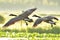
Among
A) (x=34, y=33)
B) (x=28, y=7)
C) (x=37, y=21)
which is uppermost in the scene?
(x=28, y=7)

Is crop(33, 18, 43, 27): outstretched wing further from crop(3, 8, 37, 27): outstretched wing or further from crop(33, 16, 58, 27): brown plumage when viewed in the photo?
crop(3, 8, 37, 27): outstretched wing

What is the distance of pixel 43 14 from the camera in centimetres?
193

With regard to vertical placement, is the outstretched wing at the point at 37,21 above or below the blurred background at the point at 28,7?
A: below

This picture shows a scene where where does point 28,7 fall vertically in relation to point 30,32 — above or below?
above

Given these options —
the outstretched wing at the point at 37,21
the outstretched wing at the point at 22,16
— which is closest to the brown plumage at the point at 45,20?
the outstretched wing at the point at 37,21

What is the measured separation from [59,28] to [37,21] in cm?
25

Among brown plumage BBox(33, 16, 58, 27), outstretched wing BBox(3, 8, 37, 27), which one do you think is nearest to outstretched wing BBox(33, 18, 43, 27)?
brown plumage BBox(33, 16, 58, 27)

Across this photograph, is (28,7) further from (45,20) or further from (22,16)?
(45,20)

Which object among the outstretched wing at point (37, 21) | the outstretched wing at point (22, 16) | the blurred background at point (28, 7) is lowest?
the outstretched wing at point (37, 21)

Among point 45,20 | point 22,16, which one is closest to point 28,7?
point 22,16

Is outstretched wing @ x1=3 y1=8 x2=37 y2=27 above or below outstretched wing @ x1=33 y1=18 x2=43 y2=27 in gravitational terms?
above

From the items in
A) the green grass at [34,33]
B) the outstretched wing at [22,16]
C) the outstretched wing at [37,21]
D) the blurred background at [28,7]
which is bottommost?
the green grass at [34,33]

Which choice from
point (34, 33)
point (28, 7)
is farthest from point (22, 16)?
point (34, 33)

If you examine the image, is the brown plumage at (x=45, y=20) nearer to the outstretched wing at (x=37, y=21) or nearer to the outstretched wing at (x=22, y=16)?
the outstretched wing at (x=37, y=21)
